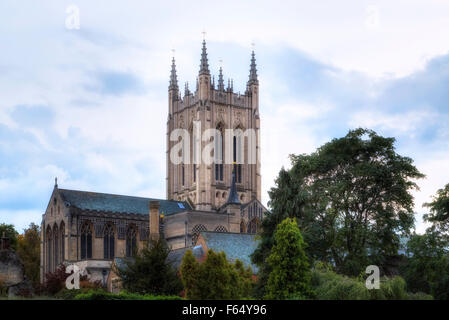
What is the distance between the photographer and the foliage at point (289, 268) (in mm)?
38219

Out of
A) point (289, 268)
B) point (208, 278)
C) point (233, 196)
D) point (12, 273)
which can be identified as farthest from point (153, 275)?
point (233, 196)

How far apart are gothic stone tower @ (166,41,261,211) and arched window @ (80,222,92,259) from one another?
62.4ft

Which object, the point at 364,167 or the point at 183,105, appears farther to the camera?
the point at 183,105

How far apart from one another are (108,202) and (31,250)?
62.6 feet

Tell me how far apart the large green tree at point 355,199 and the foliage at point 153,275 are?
8.73 metres

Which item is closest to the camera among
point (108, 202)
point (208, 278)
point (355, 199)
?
point (208, 278)

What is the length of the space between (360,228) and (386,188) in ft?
12.8

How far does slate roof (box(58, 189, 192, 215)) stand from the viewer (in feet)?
304

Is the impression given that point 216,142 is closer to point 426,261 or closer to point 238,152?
point 238,152

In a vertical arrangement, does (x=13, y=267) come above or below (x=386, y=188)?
below

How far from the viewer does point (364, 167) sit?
→ 51500mm

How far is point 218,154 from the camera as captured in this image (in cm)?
10988

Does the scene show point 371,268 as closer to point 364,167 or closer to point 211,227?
point 364,167
